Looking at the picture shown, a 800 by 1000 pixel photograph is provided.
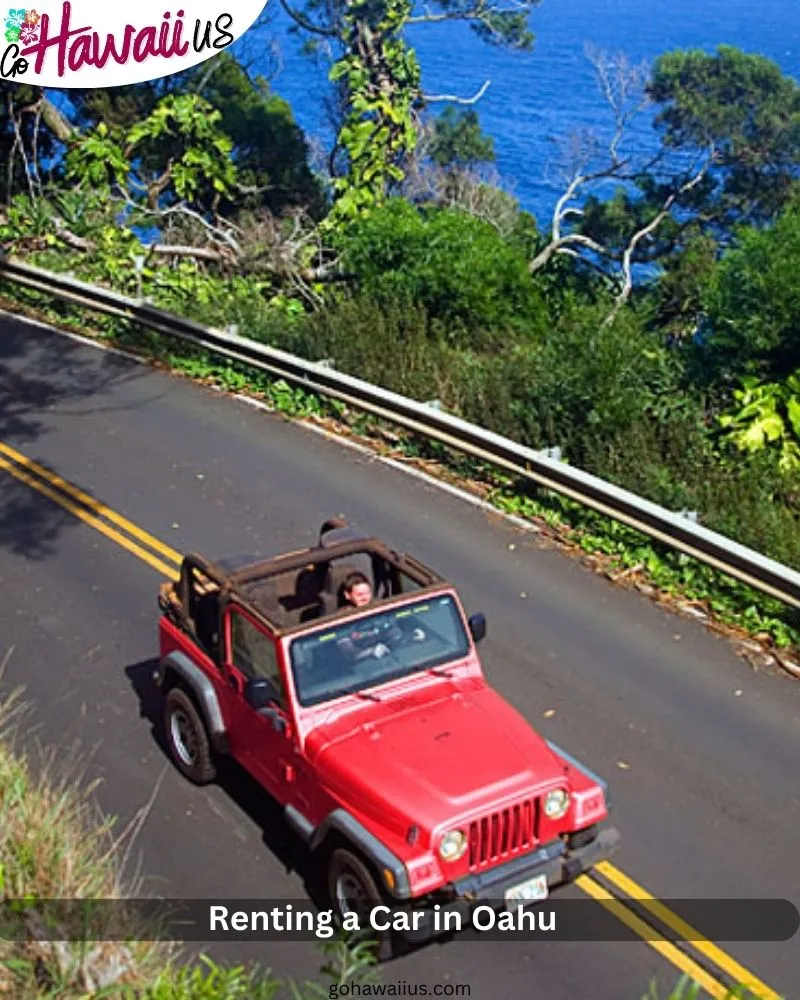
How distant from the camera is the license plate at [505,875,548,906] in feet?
27.4

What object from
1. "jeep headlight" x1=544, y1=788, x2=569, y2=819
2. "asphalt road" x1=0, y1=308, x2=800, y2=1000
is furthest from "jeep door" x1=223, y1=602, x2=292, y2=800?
"jeep headlight" x1=544, y1=788, x2=569, y2=819

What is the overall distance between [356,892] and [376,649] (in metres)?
1.63

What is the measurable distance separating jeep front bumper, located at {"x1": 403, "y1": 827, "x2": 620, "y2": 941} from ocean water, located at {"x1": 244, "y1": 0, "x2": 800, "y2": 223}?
34.0 m

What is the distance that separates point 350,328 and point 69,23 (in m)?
8.72

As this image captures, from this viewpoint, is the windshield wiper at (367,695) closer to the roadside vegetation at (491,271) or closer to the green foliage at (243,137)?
the roadside vegetation at (491,271)

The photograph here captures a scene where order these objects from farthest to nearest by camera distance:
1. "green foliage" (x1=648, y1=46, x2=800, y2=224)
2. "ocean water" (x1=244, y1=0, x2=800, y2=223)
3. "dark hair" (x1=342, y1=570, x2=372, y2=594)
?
1. "ocean water" (x1=244, y1=0, x2=800, y2=223)
2. "green foliage" (x1=648, y1=46, x2=800, y2=224)
3. "dark hair" (x1=342, y1=570, x2=372, y2=594)

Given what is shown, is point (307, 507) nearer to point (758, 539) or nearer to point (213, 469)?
point (213, 469)

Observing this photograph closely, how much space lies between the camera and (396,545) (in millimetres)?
14055

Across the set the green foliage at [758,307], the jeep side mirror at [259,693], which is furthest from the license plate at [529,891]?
the green foliage at [758,307]

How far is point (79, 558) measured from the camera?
13656 mm

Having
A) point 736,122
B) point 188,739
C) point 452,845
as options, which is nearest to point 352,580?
point 188,739

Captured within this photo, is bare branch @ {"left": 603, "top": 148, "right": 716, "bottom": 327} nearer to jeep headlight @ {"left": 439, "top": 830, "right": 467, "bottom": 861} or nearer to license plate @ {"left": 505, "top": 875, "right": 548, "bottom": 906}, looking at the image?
license plate @ {"left": 505, "top": 875, "right": 548, "bottom": 906}

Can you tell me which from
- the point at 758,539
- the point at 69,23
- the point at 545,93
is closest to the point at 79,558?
the point at 758,539

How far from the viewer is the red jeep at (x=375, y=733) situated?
8344 mm
